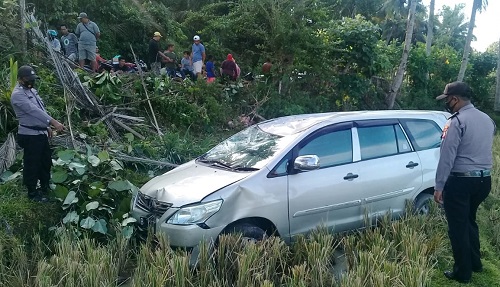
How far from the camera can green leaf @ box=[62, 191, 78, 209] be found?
609cm

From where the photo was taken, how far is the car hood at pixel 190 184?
5.10 metres

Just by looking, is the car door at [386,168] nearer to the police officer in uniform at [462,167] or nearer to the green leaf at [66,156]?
the police officer in uniform at [462,167]

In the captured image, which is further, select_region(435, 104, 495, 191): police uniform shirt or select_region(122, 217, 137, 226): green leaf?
select_region(122, 217, 137, 226): green leaf

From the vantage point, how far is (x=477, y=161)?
4.75 meters

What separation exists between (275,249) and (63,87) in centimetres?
625

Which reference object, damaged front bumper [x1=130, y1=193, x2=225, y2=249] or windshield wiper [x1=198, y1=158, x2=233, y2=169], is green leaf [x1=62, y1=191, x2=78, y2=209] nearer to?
damaged front bumper [x1=130, y1=193, x2=225, y2=249]

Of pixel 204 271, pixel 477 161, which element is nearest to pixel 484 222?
pixel 477 161

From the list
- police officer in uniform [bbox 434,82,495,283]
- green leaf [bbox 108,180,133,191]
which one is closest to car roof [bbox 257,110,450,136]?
police officer in uniform [bbox 434,82,495,283]

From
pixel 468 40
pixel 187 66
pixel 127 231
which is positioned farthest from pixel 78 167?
pixel 468 40

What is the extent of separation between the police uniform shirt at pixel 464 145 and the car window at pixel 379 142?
4.44 ft

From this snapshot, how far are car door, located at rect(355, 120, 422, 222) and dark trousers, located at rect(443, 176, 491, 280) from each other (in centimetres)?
111

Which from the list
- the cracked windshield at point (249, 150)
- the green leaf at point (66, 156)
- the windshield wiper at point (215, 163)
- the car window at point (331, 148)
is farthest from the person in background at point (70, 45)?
the car window at point (331, 148)

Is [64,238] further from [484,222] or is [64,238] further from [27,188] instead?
[484,222]

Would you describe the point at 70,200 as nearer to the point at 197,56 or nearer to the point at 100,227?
the point at 100,227
